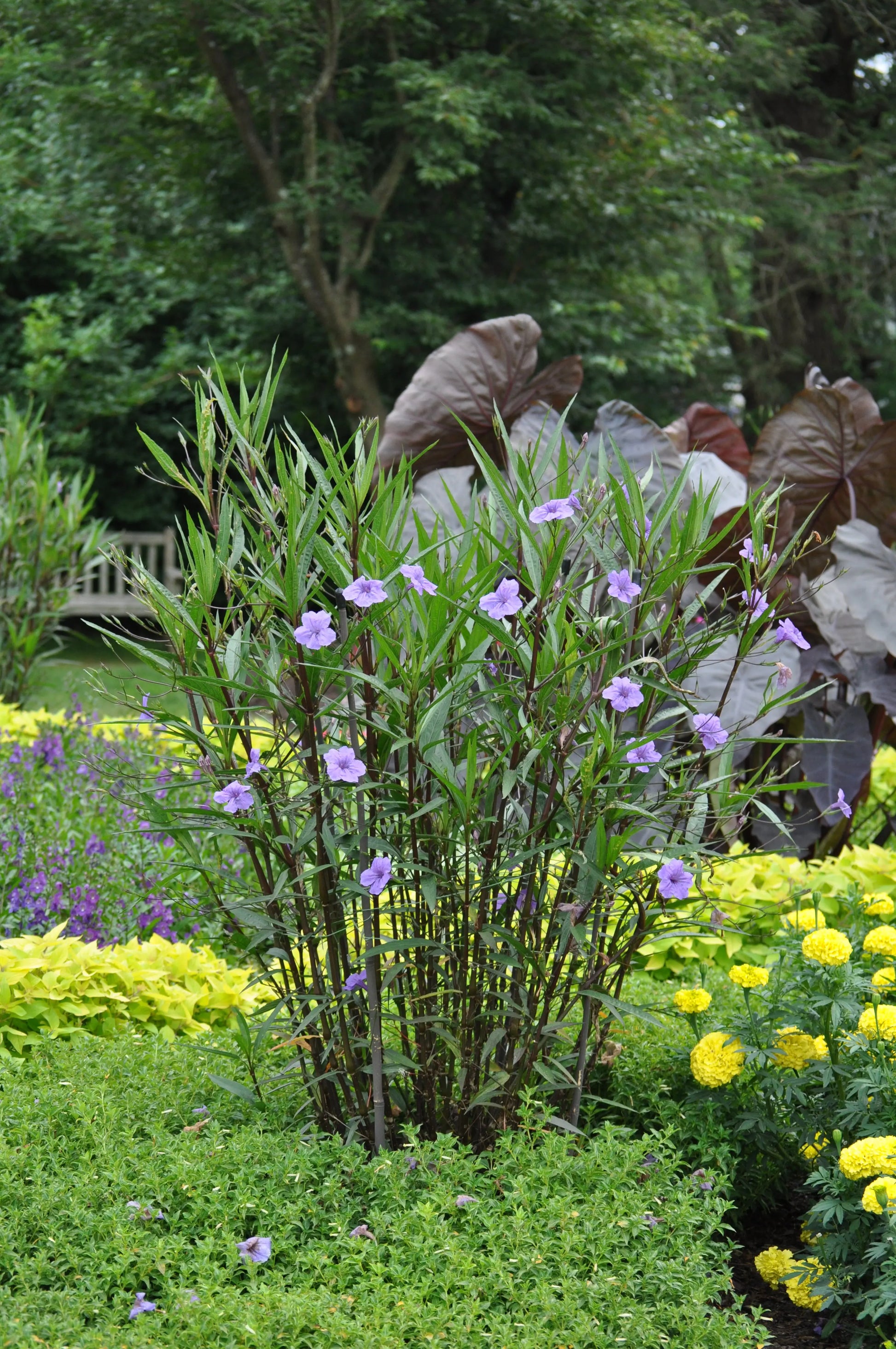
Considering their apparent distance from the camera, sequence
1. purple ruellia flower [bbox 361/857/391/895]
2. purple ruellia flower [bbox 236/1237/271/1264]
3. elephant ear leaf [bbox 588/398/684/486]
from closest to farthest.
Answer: purple ruellia flower [bbox 236/1237/271/1264] → purple ruellia flower [bbox 361/857/391/895] → elephant ear leaf [bbox 588/398/684/486]

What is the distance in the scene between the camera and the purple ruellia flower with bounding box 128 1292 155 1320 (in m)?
1.50

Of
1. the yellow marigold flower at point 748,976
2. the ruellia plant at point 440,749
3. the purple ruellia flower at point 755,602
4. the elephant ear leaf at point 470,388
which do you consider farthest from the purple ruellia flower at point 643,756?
the elephant ear leaf at point 470,388

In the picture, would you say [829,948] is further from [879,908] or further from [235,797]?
[235,797]

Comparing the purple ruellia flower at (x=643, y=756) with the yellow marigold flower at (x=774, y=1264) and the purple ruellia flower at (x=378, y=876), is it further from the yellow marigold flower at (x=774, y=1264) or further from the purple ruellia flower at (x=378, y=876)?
the yellow marigold flower at (x=774, y=1264)

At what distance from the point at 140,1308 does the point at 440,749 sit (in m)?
0.81

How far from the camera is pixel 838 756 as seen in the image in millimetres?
3562

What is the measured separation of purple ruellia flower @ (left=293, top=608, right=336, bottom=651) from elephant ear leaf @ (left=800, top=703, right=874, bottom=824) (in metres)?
2.19

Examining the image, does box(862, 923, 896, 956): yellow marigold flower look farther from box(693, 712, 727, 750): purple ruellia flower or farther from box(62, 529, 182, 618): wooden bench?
box(62, 529, 182, 618): wooden bench

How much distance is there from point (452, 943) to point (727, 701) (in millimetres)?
1736

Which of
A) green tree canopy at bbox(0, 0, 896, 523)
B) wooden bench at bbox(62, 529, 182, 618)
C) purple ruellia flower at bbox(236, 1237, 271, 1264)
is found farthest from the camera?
wooden bench at bbox(62, 529, 182, 618)

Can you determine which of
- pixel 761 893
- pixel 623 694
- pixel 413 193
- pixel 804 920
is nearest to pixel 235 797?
pixel 623 694

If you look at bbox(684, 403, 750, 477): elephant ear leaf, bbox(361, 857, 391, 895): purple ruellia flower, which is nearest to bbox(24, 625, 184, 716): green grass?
bbox(361, 857, 391, 895): purple ruellia flower

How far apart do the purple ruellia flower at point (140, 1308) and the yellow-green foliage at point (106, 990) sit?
0.92 metres

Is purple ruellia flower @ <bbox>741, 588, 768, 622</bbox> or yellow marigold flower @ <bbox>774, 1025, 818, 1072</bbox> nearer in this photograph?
purple ruellia flower @ <bbox>741, 588, 768, 622</bbox>
